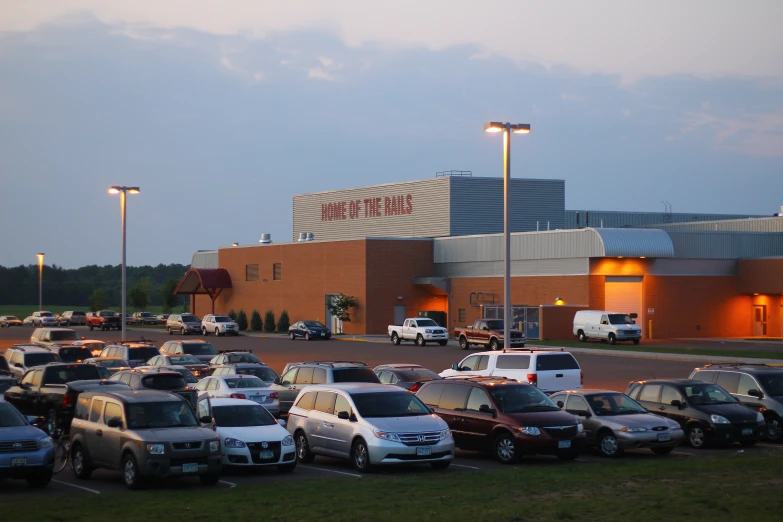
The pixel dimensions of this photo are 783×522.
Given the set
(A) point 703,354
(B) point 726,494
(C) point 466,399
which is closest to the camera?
(B) point 726,494

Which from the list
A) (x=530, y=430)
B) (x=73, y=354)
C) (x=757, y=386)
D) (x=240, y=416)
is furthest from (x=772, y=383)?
(x=73, y=354)

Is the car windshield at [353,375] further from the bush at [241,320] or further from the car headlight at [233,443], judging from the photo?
the bush at [241,320]

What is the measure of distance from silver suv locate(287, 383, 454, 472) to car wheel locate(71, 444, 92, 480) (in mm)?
4310

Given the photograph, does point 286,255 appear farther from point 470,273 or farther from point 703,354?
point 703,354

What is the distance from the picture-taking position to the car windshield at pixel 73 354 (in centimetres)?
3706

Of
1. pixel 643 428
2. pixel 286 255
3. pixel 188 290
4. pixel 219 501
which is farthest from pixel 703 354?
pixel 188 290

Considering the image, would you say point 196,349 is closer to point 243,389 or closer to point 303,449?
point 243,389

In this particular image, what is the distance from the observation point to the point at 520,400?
66.4 feet

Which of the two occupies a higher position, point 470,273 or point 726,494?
point 470,273

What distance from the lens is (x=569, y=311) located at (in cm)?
6231

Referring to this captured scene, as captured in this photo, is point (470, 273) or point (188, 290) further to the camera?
point (188, 290)

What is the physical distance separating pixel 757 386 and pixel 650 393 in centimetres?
264

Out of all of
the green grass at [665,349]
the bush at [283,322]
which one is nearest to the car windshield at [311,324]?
the bush at [283,322]

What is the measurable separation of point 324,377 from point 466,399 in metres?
6.10
